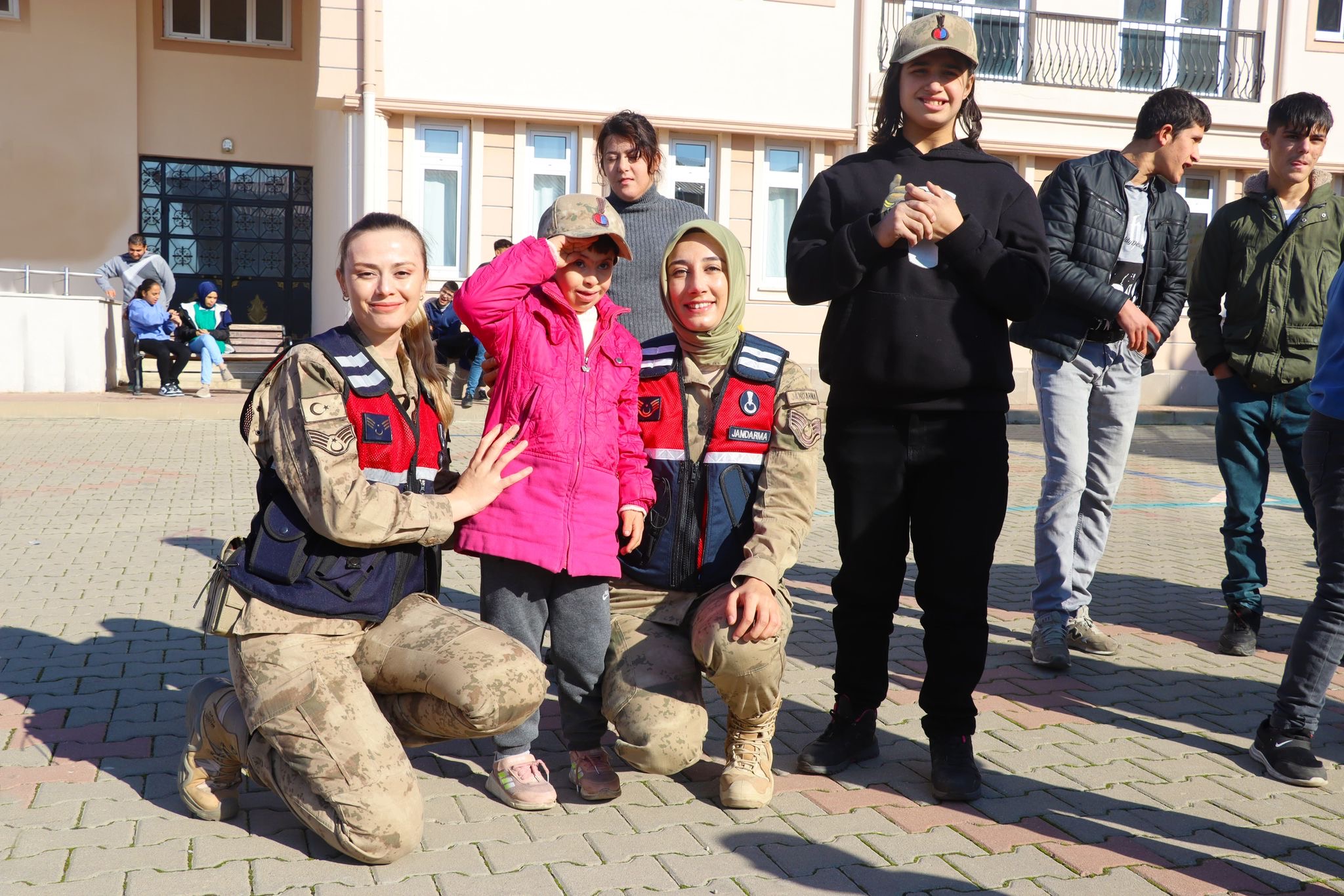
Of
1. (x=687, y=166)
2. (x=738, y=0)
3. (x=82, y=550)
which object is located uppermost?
(x=738, y=0)

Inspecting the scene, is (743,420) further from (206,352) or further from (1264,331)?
(206,352)

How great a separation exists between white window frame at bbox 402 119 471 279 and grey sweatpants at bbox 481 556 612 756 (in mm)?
13500

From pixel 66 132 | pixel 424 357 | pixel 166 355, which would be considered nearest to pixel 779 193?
pixel 166 355

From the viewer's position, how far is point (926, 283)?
3.54 meters

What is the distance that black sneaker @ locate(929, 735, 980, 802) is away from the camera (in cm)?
355

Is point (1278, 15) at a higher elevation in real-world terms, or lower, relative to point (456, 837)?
higher

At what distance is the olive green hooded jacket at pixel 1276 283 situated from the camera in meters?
5.16

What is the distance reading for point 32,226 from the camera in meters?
19.3

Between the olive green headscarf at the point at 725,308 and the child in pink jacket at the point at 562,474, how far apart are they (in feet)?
0.58

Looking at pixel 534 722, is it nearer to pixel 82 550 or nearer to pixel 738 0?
pixel 82 550

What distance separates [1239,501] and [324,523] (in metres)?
3.96

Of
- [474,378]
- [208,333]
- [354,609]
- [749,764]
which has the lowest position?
[749,764]

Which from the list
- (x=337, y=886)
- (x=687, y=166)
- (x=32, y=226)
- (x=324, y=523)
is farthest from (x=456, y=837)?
(x=32, y=226)

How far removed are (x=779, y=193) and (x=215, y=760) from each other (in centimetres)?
1567
